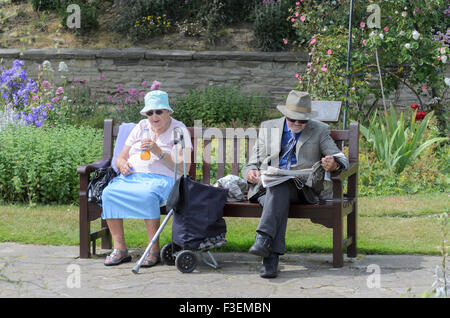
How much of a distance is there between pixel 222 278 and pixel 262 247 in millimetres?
328

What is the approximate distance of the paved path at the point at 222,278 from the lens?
4.18m

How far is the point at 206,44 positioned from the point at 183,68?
0.83 meters

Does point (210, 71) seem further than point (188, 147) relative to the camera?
Yes

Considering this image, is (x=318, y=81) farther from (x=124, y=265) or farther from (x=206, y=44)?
(x=124, y=265)

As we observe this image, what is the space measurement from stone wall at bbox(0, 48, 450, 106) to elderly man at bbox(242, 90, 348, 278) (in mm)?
6491

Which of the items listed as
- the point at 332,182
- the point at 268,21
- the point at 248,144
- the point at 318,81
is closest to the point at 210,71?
the point at 268,21

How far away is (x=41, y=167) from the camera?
685cm

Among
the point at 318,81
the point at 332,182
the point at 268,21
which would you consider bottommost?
the point at 332,182

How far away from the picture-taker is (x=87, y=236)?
513 centimetres

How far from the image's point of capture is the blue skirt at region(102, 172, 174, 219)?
193 inches

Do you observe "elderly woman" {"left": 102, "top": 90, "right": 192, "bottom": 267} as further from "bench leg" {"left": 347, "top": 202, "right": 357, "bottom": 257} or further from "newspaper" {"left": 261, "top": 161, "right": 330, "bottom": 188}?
"bench leg" {"left": 347, "top": 202, "right": 357, "bottom": 257}

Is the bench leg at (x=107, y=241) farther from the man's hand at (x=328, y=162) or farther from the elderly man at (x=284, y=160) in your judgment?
the man's hand at (x=328, y=162)

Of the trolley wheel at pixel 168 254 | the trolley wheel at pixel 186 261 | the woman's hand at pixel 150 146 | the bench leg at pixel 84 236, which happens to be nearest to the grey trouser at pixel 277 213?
the trolley wheel at pixel 186 261

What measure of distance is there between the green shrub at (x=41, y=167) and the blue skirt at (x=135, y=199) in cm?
194
